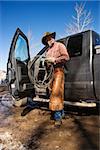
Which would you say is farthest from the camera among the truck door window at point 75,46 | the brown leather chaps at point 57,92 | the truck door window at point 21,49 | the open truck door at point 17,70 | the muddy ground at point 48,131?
the truck door window at point 21,49

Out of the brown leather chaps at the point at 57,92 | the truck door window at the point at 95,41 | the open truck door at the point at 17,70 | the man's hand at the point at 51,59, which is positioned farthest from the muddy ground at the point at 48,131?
the truck door window at the point at 95,41

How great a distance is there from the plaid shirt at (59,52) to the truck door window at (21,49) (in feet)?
4.66

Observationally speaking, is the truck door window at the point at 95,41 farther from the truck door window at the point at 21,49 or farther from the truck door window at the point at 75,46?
the truck door window at the point at 21,49

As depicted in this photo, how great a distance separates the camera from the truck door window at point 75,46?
5395 millimetres

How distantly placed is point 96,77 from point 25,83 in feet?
6.94

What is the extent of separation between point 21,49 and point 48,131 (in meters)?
2.85

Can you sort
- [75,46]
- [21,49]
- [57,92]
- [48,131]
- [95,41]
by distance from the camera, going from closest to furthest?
[48,131], [57,92], [95,41], [75,46], [21,49]

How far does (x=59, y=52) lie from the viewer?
15.7 feet

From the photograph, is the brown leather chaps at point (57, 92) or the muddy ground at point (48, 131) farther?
the brown leather chaps at point (57, 92)

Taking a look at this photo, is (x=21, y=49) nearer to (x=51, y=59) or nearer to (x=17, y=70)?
(x=17, y=70)

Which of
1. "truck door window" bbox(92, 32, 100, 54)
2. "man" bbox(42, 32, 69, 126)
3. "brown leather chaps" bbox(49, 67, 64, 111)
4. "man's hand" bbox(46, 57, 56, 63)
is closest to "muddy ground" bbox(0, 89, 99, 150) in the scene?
"man" bbox(42, 32, 69, 126)

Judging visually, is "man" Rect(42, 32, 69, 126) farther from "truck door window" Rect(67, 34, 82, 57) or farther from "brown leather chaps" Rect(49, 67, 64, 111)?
"truck door window" Rect(67, 34, 82, 57)

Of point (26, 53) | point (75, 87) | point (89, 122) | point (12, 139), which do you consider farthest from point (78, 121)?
point (26, 53)

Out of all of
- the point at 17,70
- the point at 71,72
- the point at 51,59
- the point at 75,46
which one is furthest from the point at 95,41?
the point at 17,70
